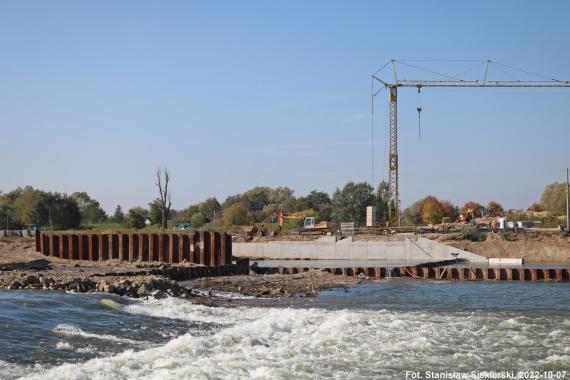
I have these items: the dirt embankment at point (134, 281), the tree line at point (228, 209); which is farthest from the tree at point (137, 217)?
the dirt embankment at point (134, 281)

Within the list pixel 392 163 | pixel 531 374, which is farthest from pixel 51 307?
pixel 392 163

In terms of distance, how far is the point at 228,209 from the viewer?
401ft

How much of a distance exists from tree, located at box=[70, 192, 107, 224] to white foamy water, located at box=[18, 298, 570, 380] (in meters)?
115

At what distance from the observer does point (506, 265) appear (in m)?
53.5

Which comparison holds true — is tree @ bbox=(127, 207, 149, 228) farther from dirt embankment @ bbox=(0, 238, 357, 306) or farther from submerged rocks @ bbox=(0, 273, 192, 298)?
submerged rocks @ bbox=(0, 273, 192, 298)

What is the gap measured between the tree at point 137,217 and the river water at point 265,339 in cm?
8291

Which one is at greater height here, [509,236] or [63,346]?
[509,236]

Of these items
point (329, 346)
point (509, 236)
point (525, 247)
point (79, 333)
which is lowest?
point (329, 346)

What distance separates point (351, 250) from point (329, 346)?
44.2 metres

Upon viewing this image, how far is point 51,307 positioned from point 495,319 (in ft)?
40.9

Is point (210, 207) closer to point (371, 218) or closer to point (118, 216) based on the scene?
point (118, 216)

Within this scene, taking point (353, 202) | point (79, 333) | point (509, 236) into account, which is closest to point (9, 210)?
point (353, 202)

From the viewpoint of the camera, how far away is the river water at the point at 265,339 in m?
13.7

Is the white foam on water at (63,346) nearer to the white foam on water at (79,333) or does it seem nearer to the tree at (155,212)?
the white foam on water at (79,333)
